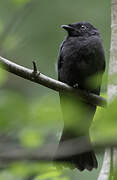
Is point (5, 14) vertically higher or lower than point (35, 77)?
lower

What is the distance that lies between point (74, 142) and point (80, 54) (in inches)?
105

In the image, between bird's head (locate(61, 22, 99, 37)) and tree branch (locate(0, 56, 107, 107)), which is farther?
bird's head (locate(61, 22, 99, 37))

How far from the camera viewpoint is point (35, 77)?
10.1 ft

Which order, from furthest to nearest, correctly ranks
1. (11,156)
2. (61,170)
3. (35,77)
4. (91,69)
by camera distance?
(91,69) → (35,77) → (61,170) → (11,156)

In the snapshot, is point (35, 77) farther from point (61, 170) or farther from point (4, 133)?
point (4, 133)

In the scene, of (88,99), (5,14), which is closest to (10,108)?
(88,99)

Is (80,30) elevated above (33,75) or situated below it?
below

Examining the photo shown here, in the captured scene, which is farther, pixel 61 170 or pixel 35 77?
pixel 35 77

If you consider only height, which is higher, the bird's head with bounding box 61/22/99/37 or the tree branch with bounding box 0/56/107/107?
the tree branch with bounding box 0/56/107/107

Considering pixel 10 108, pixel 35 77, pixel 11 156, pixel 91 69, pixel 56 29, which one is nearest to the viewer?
pixel 11 156

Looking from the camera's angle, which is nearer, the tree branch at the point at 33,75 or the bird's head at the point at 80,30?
the tree branch at the point at 33,75

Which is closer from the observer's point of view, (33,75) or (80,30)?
Result: (33,75)

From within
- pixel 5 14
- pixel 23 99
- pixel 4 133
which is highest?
pixel 23 99

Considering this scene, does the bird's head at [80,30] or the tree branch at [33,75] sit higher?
the tree branch at [33,75]
